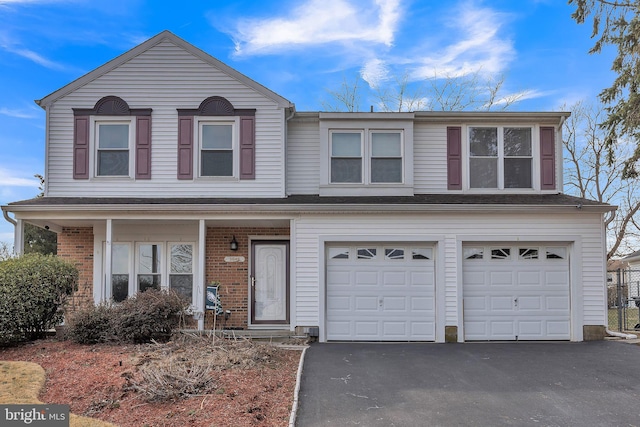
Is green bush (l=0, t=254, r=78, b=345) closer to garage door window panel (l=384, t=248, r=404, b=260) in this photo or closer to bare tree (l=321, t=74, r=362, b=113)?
garage door window panel (l=384, t=248, r=404, b=260)

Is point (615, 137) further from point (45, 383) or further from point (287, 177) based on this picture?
point (45, 383)

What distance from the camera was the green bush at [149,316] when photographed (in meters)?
8.79

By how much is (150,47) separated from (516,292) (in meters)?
10.7

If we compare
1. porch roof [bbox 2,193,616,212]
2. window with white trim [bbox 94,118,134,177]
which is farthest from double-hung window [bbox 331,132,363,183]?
window with white trim [bbox 94,118,134,177]

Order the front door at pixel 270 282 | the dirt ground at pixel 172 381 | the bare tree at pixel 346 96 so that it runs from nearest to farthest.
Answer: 1. the dirt ground at pixel 172 381
2. the front door at pixel 270 282
3. the bare tree at pixel 346 96

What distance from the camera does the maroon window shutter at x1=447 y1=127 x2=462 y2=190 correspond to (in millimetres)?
12055

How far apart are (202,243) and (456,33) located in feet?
44.6

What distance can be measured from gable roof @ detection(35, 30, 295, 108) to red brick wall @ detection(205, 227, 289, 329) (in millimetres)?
3356

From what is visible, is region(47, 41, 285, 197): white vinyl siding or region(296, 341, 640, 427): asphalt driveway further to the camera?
region(47, 41, 285, 197): white vinyl siding

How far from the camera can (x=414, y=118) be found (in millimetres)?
12039

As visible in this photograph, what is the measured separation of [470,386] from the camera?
6773mm

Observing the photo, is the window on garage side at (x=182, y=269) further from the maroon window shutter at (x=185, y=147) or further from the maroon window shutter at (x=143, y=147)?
the maroon window shutter at (x=143, y=147)

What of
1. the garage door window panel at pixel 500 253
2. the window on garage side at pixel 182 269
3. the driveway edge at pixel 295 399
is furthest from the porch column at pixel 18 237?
the garage door window panel at pixel 500 253

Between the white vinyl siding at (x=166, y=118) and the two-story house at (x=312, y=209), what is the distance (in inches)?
1.4
